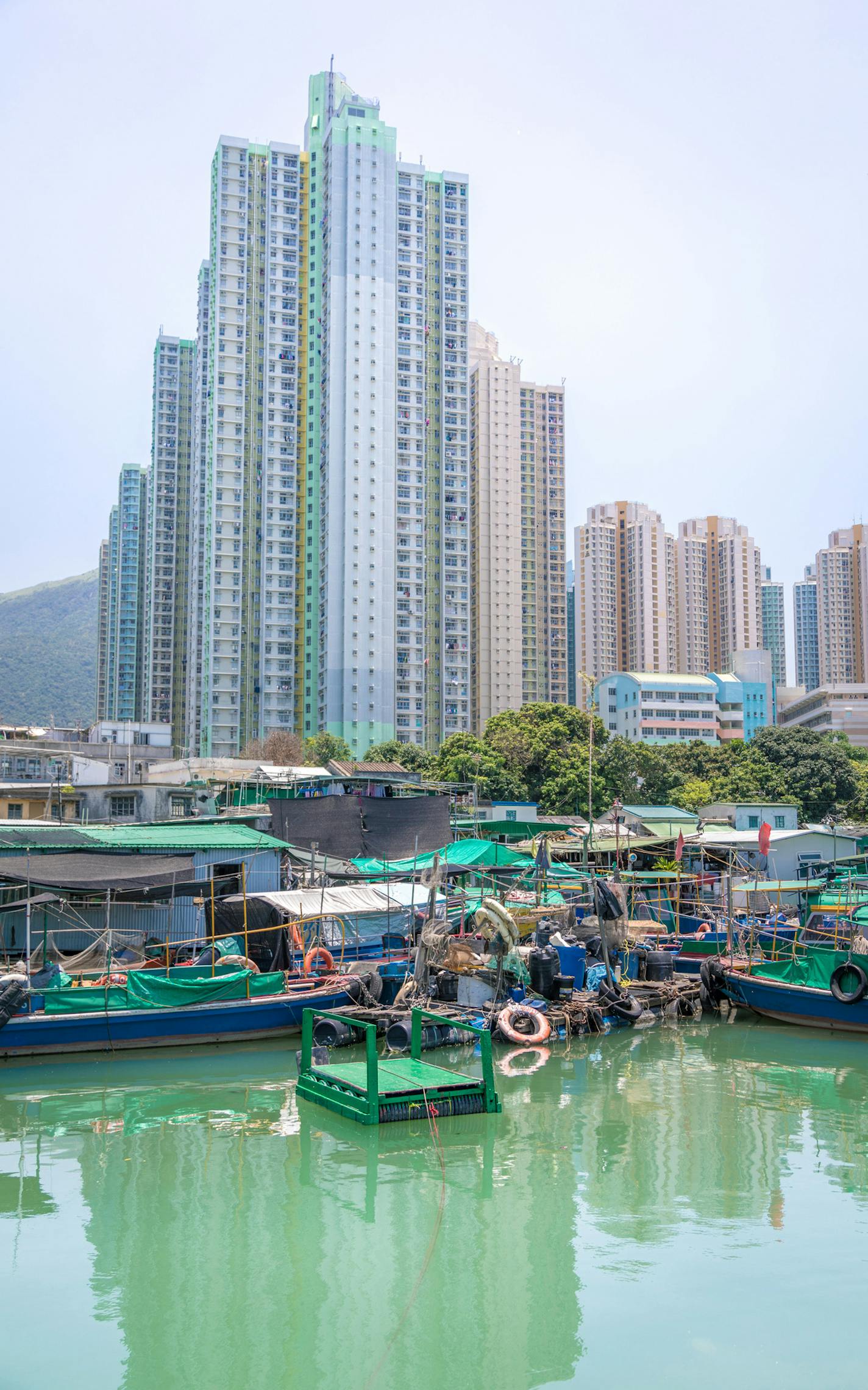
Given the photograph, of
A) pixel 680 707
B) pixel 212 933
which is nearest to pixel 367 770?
pixel 212 933

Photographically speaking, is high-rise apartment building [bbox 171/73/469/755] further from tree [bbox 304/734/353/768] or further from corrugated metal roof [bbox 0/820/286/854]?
corrugated metal roof [bbox 0/820/286/854]

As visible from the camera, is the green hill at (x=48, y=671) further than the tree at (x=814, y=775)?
Yes

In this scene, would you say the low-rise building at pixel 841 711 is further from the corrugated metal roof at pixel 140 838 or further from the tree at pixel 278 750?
the corrugated metal roof at pixel 140 838

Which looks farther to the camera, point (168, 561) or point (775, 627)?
point (775, 627)

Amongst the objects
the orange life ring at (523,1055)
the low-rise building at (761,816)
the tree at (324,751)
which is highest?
the tree at (324,751)

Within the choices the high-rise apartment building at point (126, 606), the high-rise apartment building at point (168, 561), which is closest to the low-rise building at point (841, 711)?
the high-rise apartment building at point (168, 561)

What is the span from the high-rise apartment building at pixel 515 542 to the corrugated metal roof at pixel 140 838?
71838 mm

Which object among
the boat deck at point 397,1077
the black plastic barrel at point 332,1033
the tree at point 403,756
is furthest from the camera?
the tree at point 403,756

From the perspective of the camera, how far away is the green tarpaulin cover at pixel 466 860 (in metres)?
30.1

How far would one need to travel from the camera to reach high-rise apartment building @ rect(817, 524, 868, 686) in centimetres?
13025

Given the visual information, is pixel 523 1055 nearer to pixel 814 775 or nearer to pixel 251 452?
pixel 814 775

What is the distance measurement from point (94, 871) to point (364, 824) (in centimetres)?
1527

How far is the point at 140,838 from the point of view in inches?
892

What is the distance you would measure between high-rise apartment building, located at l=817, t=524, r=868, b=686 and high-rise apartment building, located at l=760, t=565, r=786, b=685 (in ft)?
55.4
